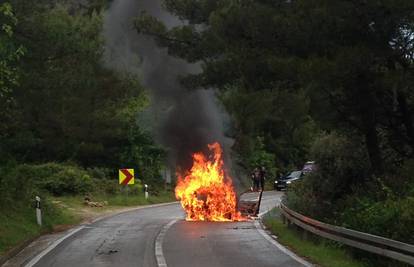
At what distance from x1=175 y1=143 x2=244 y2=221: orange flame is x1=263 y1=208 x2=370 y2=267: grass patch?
3.52m

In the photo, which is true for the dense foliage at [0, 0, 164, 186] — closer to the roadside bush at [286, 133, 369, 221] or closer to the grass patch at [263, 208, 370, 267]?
the grass patch at [263, 208, 370, 267]

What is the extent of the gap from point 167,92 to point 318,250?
37.6 ft

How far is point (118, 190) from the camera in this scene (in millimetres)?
35125

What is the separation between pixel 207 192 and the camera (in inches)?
865

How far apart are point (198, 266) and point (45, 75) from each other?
13352mm

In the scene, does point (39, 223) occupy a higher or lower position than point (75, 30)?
lower

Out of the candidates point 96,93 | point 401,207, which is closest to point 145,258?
point 401,207

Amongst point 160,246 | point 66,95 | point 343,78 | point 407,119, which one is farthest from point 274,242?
point 66,95

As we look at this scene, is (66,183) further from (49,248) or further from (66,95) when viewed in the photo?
(49,248)

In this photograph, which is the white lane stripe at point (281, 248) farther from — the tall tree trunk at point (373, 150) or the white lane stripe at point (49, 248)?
the white lane stripe at point (49, 248)

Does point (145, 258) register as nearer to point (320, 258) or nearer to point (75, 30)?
point (320, 258)

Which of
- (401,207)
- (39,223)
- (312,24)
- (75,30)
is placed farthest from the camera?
(75,30)

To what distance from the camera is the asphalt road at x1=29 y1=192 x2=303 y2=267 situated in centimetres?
1257

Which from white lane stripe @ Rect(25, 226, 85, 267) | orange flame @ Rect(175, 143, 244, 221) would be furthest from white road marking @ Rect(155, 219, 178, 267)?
white lane stripe @ Rect(25, 226, 85, 267)
